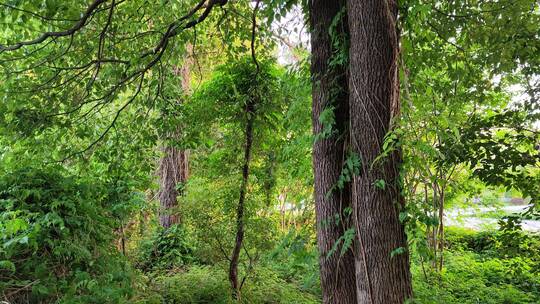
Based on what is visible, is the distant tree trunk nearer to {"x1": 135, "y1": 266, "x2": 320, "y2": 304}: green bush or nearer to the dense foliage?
the dense foliage

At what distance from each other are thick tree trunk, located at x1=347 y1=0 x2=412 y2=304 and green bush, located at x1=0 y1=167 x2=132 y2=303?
215 cm

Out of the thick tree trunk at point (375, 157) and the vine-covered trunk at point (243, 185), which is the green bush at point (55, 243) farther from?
the thick tree trunk at point (375, 157)

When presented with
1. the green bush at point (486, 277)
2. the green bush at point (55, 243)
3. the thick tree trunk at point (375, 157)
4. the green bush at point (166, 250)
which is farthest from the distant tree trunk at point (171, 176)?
the thick tree trunk at point (375, 157)

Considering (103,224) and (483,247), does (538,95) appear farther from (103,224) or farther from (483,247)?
(483,247)

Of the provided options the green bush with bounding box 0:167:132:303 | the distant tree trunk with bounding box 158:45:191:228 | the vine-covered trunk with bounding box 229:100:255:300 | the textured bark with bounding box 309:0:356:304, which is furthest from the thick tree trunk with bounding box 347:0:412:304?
the distant tree trunk with bounding box 158:45:191:228

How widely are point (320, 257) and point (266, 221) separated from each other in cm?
224

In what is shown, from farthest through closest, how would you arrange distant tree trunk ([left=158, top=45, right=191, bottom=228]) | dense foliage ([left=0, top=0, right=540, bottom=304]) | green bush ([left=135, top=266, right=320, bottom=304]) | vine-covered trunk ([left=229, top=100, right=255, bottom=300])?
distant tree trunk ([left=158, top=45, right=191, bottom=228])
green bush ([left=135, top=266, right=320, bottom=304])
vine-covered trunk ([left=229, top=100, right=255, bottom=300])
dense foliage ([left=0, top=0, right=540, bottom=304])

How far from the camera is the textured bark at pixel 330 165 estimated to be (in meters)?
2.58

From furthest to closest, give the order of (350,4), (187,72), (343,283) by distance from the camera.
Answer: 1. (187,72)
2. (343,283)
3. (350,4)

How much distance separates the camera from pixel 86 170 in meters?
3.89

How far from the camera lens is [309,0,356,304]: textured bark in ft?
8.46

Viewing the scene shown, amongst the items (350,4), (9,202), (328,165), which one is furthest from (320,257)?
(9,202)

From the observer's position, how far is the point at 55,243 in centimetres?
316

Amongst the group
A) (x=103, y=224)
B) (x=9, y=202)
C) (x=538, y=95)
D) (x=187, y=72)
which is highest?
(x=187, y=72)
